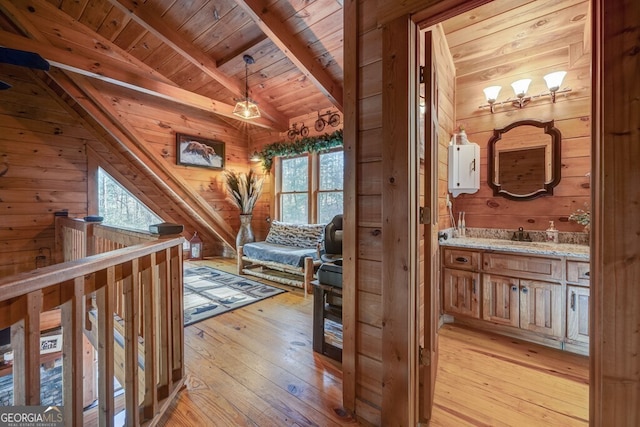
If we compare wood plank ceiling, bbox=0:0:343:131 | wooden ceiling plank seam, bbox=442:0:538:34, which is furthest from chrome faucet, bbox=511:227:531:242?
wood plank ceiling, bbox=0:0:343:131

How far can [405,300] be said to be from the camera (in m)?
1.22

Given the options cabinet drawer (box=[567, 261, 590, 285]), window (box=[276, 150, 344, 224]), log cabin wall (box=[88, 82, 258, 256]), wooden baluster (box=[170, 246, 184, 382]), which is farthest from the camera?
window (box=[276, 150, 344, 224])

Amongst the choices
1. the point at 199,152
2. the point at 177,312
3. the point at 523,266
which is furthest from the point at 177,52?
the point at 523,266

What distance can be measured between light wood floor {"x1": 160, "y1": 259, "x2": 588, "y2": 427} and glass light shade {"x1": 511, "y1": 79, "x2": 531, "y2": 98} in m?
2.29

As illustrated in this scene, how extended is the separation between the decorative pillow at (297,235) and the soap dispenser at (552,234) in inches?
102

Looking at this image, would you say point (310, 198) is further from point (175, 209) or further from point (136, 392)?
point (136, 392)

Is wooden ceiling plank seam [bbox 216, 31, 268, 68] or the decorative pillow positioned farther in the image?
the decorative pillow

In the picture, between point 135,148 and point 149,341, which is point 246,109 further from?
point 149,341

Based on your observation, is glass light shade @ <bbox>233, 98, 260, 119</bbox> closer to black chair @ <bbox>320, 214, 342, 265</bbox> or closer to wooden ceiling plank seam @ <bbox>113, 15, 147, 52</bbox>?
wooden ceiling plank seam @ <bbox>113, 15, 147, 52</bbox>

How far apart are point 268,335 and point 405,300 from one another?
1502mm

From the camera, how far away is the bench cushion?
3.44m

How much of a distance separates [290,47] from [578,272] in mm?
3120

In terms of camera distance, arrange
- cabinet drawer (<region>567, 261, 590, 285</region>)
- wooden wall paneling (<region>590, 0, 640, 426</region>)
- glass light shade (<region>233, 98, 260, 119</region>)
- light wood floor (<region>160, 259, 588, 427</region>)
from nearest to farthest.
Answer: wooden wall paneling (<region>590, 0, 640, 426</region>), light wood floor (<region>160, 259, 588, 427</region>), cabinet drawer (<region>567, 261, 590, 285</region>), glass light shade (<region>233, 98, 260, 119</region>)

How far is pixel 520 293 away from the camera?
2154 mm
